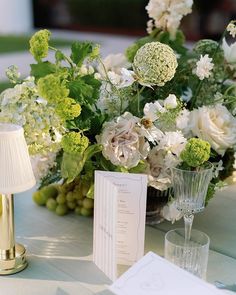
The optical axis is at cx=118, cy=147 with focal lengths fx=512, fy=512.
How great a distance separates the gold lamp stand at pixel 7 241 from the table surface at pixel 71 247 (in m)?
0.02

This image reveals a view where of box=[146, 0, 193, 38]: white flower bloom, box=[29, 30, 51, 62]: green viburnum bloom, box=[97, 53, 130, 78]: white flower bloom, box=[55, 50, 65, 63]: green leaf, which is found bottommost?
box=[97, 53, 130, 78]: white flower bloom

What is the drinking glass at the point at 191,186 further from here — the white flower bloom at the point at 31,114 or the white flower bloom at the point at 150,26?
the white flower bloom at the point at 150,26

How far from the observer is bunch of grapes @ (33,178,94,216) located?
1.26 m

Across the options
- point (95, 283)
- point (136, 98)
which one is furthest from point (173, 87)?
point (95, 283)

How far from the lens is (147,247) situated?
1142 millimetres

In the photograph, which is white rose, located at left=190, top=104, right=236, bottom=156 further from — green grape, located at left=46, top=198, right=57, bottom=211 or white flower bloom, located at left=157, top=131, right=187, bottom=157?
green grape, located at left=46, top=198, right=57, bottom=211

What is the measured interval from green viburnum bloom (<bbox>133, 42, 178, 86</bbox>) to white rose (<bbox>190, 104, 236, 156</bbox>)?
0.50ft

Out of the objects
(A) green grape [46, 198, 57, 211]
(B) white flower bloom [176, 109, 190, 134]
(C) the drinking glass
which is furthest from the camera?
(A) green grape [46, 198, 57, 211]

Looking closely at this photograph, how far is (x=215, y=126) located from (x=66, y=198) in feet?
1.39

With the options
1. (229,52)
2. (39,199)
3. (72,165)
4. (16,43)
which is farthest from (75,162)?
(16,43)

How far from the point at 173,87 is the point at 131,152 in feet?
0.94

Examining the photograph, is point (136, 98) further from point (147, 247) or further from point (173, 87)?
point (147, 247)

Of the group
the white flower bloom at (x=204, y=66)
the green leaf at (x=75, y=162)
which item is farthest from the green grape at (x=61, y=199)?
the white flower bloom at (x=204, y=66)

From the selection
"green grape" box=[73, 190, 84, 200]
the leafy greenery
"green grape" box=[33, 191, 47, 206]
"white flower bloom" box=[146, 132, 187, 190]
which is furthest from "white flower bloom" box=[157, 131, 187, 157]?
the leafy greenery
